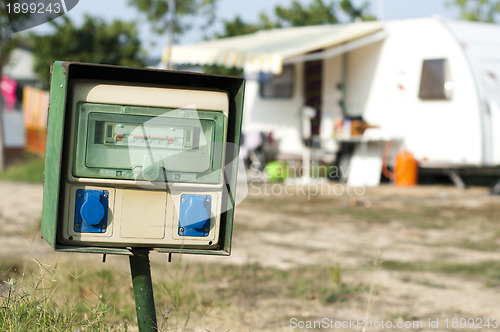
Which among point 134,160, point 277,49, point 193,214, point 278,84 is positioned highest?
point 277,49

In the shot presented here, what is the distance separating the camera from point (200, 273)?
5488 mm

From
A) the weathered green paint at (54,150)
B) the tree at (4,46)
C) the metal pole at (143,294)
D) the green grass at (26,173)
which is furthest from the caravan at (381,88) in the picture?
the weathered green paint at (54,150)

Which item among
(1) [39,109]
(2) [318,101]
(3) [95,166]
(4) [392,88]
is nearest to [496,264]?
(3) [95,166]

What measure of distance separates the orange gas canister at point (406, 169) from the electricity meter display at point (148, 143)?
10680mm

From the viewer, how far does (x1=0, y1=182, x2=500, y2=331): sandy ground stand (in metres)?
4.60

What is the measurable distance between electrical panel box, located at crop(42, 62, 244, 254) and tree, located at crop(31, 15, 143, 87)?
28225 millimetres

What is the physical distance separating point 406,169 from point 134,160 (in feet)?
35.9

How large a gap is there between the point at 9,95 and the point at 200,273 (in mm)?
17912

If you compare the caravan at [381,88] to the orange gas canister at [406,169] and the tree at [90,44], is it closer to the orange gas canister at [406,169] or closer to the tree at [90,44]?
the orange gas canister at [406,169]

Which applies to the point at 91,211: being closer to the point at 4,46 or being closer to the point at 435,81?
the point at 435,81

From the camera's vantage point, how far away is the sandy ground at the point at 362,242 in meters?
4.60

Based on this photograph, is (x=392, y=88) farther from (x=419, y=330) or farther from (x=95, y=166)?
(x=95, y=166)

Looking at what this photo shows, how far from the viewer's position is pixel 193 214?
78.5 inches

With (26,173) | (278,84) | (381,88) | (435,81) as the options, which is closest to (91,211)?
(435,81)
